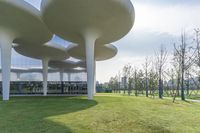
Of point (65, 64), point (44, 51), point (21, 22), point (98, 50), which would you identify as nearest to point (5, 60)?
point (21, 22)

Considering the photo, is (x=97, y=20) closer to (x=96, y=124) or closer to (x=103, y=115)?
(x=103, y=115)

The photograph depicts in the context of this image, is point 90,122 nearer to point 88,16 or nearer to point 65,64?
point 88,16

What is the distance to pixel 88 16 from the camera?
1973 cm

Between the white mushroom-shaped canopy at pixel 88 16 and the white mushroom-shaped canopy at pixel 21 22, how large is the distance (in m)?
1.47

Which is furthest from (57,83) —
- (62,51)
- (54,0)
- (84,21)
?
(54,0)

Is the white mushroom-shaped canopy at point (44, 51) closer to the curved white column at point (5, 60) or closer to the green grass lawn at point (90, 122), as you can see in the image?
the curved white column at point (5, 60)

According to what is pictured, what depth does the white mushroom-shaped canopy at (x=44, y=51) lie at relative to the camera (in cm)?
3224

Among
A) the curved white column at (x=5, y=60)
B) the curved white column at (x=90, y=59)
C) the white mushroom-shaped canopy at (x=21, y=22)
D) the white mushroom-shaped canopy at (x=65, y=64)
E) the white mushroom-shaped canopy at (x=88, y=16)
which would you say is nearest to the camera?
the white mushroom-shaped canopy at (x=88, y=16)

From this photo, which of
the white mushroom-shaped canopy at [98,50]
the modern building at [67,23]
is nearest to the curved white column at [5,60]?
the modern building at [67,23]

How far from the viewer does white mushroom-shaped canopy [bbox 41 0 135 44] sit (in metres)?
17.9

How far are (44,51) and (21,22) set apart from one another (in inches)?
494

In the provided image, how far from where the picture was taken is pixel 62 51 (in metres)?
35.2

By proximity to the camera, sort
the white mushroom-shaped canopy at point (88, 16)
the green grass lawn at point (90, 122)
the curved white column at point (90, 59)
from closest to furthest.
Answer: the green grass lawn at point (90, 122) → the white mushroom-shaped canopy at point (88, 16) → the curved white column at point (90, 59)

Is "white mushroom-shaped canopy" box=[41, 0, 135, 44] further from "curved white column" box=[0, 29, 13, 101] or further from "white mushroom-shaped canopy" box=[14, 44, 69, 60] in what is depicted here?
"white mushroom-shaped canopy" box=[14, 44, 69, 60]
